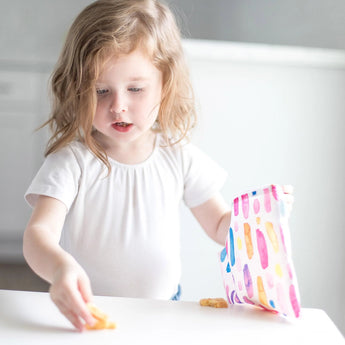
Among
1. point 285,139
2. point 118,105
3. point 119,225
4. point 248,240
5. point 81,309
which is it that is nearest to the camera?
point 81,309

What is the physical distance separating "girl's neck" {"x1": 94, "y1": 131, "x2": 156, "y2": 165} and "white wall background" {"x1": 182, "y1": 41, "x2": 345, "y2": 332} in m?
0.25

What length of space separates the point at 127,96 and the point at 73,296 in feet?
1.27

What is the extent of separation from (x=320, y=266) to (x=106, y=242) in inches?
22.0

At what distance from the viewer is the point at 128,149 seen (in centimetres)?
98

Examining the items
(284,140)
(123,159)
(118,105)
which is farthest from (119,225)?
(284,140)

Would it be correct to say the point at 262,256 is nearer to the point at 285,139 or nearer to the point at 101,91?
the point at 101,91

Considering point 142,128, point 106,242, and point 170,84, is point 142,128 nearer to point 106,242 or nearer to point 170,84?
point 170,84

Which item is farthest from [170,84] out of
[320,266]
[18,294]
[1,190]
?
[1,190]

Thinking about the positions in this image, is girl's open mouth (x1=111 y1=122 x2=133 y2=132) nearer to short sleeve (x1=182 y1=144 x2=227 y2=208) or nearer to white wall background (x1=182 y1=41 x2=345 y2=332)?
short sleeve (x1=182 y1=144 x2=227 y2=208)

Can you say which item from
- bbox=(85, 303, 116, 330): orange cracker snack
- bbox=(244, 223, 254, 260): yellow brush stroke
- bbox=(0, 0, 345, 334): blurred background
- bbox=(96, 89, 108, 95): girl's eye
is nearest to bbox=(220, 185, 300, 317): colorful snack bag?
bbox=(244, 223, 254, 260): yellow brush stroke

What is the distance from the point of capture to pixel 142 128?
90 centimetres

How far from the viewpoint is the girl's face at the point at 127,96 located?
0.84 metres

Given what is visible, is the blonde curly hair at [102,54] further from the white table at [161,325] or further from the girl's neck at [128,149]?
the white table at [161,325]

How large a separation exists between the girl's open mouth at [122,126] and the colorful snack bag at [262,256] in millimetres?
251
